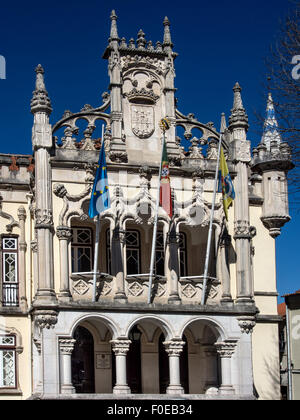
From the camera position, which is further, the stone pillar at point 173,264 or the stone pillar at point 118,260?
the stone pillar at point 173,264

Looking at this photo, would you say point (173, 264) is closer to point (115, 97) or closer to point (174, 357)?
point (174, 357)

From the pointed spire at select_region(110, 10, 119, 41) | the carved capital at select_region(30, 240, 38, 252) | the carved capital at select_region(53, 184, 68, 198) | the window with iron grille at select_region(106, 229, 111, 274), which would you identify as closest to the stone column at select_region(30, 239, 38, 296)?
the carved capital at select_region(30, 240, 38, 252)

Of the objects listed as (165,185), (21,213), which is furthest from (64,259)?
(165,185)

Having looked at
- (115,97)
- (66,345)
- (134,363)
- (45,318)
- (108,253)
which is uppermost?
(115,97)

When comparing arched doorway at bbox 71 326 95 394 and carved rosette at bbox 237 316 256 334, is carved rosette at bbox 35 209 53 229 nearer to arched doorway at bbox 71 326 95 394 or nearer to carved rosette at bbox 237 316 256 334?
arched doorway at bbox 71 326 95 394

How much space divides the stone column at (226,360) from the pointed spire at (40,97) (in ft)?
37.0

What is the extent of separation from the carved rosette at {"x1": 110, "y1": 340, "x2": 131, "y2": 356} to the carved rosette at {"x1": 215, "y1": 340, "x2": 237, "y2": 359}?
12.4 ft

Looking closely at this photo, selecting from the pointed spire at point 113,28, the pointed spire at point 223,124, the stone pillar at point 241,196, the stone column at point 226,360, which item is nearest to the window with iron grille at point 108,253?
the stone pillar at point 241,196

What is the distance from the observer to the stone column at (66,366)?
33312 millimetres

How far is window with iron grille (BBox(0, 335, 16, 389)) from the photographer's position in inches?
1396

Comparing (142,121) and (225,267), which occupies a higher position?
(142,121)

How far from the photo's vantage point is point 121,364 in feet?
113

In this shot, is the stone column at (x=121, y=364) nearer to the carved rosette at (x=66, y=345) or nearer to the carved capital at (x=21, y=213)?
the carved rosette at (x=66, y=345)

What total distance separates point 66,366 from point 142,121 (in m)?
10.3
